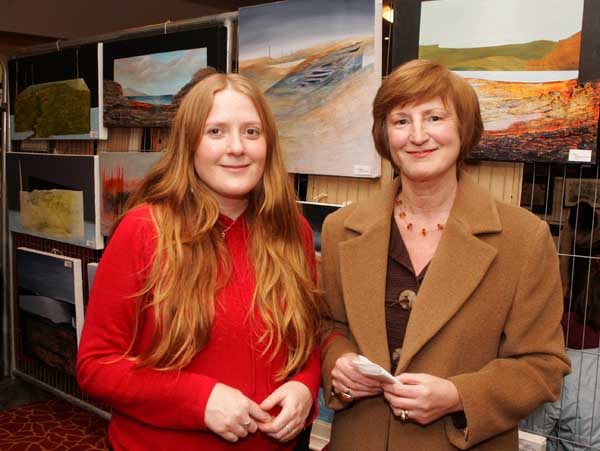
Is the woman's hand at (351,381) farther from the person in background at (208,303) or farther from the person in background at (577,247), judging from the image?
the person in background at (577,247)

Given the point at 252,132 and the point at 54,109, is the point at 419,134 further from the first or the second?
the point at 54,109

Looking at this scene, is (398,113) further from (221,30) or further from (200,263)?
(221,30)

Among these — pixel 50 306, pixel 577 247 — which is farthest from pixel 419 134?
pixel 50 306

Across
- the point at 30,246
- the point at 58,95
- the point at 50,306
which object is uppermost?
the point at 58,95

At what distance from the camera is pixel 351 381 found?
4.86ft

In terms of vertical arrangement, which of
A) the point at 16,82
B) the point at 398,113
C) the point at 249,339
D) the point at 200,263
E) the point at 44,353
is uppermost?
the point at 16,82

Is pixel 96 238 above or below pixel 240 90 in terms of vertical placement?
below

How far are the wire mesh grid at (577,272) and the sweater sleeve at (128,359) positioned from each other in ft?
4.28

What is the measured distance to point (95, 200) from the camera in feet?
10.8

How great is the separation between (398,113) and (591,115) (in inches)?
28.7

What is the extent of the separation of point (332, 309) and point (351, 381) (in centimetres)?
25

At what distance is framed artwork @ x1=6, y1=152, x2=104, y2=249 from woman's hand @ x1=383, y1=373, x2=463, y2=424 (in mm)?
2376

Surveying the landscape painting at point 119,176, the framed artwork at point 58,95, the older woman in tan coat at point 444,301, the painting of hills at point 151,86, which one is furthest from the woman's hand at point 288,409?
the framed artwork at point 58,95

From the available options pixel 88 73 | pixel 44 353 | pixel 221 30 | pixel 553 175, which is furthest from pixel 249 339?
pixel 44 353
